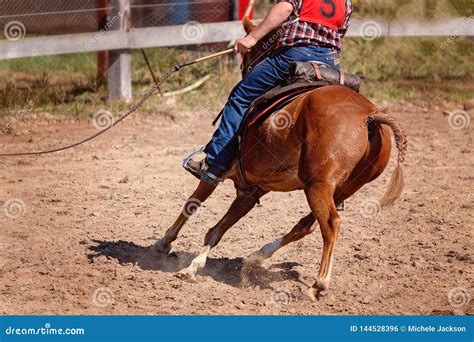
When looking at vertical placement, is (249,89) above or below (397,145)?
above

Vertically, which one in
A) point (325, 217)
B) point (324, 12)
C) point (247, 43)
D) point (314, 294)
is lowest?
point (314, 294)

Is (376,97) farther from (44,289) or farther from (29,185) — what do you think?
(44,289)

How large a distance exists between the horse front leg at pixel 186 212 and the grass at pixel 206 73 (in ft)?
15.8

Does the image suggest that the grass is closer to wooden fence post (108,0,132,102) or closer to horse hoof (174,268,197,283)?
wooden fence post (108,0,132,102)

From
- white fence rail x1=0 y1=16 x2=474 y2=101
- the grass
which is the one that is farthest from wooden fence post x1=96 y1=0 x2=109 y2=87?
white fence rail x1=0 y1=16 x2=474 y2=101

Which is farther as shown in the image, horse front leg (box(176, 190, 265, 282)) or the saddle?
horse front leg (box(176, 190, 265, 282))

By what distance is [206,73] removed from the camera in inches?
522

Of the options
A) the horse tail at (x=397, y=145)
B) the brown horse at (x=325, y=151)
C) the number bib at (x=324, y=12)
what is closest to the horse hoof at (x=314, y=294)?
the brown horse at (x=325, y=151)

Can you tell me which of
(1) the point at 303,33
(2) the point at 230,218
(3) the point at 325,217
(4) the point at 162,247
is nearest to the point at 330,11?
(1) the point at 303,33

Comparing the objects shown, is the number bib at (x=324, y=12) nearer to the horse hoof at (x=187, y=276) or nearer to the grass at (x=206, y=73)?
the horse hoof at (x=187, y=276)

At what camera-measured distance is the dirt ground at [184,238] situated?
6.09m

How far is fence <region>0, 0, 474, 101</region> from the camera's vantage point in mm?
11305

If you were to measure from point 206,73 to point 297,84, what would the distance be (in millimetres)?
7241

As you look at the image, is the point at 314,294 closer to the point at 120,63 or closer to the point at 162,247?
the point at 162,247
